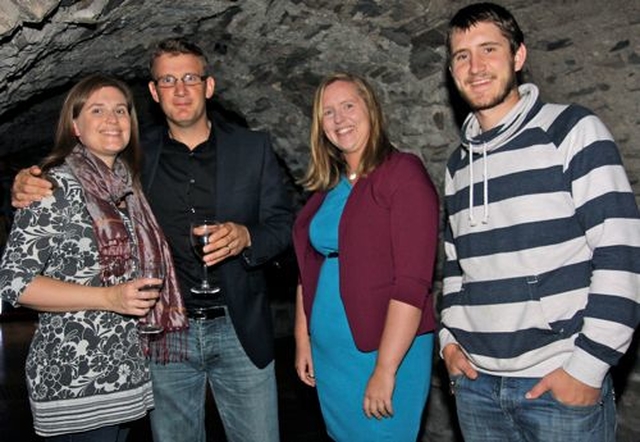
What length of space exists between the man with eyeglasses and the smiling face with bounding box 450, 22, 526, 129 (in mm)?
963

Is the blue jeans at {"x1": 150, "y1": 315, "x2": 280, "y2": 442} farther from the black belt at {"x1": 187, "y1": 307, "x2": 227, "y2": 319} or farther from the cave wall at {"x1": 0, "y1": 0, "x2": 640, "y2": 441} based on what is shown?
the cave wall at {"x1": 0, "y1": 0, "x2": 640, "y2": 441}

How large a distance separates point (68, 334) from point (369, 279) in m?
0.99

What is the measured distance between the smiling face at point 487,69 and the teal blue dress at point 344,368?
23.4 inches

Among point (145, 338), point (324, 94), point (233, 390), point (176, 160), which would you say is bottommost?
point (233, 390)

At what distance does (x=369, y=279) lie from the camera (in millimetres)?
2256

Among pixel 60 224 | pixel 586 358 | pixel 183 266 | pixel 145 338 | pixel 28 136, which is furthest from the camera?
pixel 28 136

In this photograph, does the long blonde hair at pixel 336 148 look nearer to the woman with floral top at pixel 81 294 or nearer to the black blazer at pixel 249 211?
the black blazer at pixel 249 211

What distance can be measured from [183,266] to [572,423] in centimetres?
147

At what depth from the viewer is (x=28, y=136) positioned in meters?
6.55

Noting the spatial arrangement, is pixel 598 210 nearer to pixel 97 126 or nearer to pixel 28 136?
pixel 97 126

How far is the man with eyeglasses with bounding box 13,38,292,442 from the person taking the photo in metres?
2.55

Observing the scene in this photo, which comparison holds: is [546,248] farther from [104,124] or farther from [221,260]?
[104,124]

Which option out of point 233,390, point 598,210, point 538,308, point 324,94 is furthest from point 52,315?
point 598,210

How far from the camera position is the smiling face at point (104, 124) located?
2.35m
